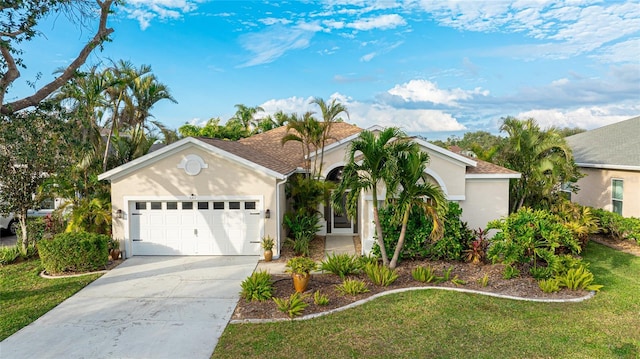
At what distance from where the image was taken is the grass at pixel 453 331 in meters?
6.63

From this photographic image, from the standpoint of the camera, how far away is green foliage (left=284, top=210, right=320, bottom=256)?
1371 cm

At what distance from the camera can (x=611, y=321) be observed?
7.73 metres

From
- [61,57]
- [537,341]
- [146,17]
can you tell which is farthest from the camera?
[146,17]

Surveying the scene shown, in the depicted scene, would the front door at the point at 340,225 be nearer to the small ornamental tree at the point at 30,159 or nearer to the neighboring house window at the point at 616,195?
the small ornamental tree at the point at 30,159

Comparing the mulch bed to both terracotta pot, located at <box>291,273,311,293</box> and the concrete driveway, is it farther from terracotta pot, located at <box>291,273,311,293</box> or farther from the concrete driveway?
the concrete driveway

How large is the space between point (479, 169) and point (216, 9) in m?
12.2

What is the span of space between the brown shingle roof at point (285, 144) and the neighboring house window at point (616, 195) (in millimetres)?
11338

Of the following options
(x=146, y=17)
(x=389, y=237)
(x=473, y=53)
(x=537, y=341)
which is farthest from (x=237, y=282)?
(x=473, y=53)

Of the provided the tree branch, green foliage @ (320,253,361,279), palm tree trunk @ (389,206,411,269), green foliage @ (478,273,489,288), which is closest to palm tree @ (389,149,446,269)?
palm tree trunk @ (389,206,411,269)

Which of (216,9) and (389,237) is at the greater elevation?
(216,9)

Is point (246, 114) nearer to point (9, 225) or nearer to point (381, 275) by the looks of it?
point (9, 225)

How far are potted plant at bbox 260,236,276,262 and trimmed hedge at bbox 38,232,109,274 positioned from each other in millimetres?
4981

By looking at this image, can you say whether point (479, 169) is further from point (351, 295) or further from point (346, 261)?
point (351, 295)

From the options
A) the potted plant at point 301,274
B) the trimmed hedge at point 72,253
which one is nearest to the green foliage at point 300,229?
the potted plant at point 301,274
